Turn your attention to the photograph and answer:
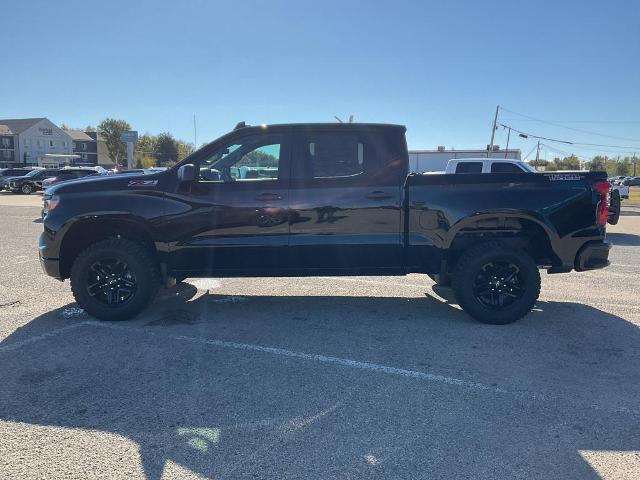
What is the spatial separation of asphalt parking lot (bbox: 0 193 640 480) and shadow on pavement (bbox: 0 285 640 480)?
0.01 m

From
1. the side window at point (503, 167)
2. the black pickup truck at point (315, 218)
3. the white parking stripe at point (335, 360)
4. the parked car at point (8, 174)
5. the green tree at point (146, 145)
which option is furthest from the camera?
the green tree at point (146, 145)

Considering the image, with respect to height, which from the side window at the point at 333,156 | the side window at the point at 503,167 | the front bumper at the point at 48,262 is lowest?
the front bumper at the point at 48,262

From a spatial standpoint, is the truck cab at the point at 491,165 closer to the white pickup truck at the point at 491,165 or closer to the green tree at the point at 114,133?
the white pickup truck at the point at 491,165

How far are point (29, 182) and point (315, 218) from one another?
107 feet

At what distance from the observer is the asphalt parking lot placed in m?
2.76

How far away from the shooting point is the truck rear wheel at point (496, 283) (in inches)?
201

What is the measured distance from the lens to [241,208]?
5.05 metres

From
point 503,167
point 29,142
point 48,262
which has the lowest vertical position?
point 48,262

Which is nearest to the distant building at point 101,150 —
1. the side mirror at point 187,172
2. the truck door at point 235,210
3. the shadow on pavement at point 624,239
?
the shadow on pavement at point 624,239

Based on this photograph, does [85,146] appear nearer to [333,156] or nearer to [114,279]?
[114,279]

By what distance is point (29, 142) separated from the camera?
8256 cm

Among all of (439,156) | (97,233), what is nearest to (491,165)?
(97,233)

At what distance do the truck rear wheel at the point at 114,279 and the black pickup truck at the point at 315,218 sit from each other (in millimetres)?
13

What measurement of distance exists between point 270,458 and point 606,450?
→ 1.96 metres
